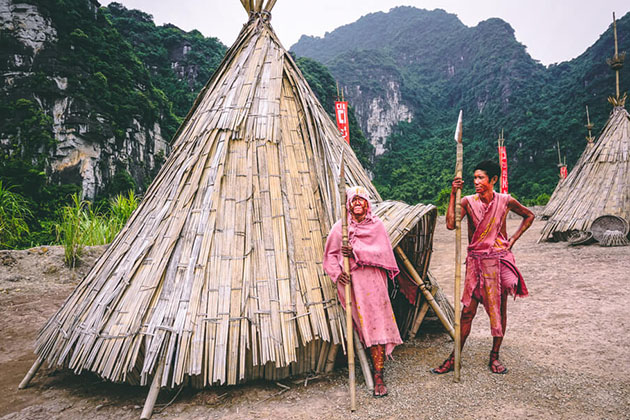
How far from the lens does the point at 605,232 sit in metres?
7.52

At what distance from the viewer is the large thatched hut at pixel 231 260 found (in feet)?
8.16

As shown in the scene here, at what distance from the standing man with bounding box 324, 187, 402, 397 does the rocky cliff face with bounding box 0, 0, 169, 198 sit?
19.1m

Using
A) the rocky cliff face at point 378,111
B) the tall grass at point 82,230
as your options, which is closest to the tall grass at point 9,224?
the tall grass at point 82,230

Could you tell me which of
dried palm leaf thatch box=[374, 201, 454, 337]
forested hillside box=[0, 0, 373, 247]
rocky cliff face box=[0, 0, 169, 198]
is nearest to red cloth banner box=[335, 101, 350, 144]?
dried palm leaf thatch box=[374, 201, 454, 337]

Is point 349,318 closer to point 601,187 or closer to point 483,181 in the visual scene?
point 483,181

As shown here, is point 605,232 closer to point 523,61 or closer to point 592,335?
point 592,335

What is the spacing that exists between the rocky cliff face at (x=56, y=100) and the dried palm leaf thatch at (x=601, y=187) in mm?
20618

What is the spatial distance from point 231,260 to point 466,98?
61740 mm

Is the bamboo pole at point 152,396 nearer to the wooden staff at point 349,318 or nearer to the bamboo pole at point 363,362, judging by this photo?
the wooden staff at point 349,318

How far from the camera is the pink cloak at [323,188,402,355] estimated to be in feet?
8.59

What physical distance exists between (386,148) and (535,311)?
53.0m

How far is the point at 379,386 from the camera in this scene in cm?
255

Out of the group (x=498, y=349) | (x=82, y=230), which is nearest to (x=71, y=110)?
(x=82, y=230)

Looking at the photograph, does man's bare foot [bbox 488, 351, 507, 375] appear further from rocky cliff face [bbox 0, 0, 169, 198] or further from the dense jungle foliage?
rocky cliff face [bbox 0, 0, 169, 198]
